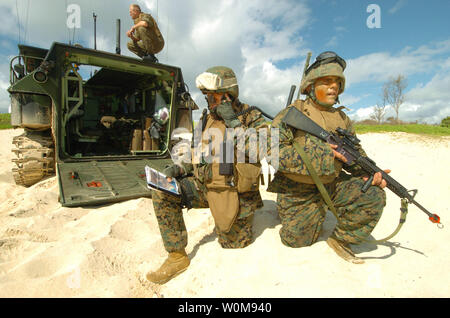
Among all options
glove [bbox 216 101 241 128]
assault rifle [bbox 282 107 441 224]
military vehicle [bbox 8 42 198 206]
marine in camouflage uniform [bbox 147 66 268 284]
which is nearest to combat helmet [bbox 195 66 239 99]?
marine in camouflage uniform [bbox 147 66 268 284]

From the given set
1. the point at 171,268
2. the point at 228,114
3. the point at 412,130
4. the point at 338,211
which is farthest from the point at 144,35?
the point at 412,130

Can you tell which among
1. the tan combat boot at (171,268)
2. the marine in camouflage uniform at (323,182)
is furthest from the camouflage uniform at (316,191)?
the tan combat boot at (171,268)

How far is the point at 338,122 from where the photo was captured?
7.69 ft

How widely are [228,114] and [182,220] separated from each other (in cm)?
96

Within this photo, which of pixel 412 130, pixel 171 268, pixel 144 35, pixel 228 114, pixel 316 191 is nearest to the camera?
pixel 171 268

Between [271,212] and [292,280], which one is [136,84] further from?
[292,280]

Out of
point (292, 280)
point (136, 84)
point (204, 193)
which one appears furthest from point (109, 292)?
point (136, 84)

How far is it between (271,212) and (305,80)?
1506 mm

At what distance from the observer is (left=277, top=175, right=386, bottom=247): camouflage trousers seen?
209cm

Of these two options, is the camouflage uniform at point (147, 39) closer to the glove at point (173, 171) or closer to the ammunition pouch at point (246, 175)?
the glove at point (173, 171)

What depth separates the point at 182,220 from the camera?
7.39ft

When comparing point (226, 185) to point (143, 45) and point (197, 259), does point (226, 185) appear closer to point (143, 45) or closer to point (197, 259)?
point (197, 259)

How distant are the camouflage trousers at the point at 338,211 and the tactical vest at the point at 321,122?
0.13 metres

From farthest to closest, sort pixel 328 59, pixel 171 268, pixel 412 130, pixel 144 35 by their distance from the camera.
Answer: pixel 412 130, pixel 144 35, pixel 328 59, pixel 171 268
